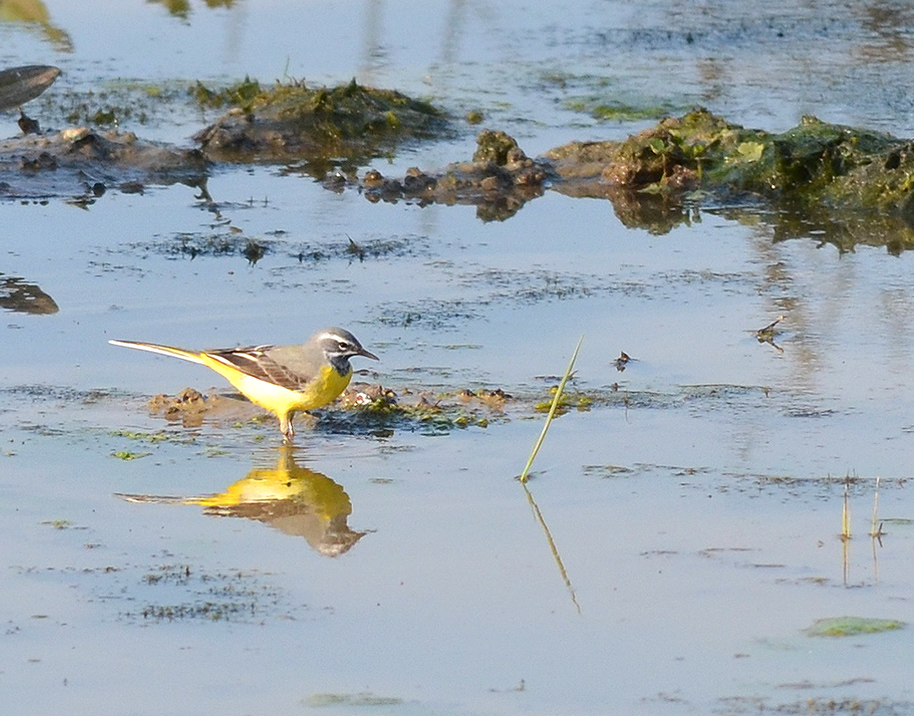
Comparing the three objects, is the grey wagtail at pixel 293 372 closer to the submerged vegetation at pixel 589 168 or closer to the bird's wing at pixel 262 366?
the bird's wing at pixel 262 366

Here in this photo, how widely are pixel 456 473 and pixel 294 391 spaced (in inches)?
35.1

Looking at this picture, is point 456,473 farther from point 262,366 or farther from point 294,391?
point 262,366

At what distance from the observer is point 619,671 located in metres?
5.71

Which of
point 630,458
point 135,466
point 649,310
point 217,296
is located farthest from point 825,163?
point 135,466

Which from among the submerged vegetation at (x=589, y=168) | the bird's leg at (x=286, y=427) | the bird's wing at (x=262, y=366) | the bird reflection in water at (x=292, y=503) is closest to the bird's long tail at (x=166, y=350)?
the bird's wing at (x=262, y=366)

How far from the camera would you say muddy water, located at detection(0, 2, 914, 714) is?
5742mm

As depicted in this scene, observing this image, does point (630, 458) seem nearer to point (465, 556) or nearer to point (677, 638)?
point (465, 556)

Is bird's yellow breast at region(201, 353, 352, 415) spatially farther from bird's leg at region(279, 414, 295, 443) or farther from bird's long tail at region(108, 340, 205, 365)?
bird's long tail at region(108, 340, 205, 365)

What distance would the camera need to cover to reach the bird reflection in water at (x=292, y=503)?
23.0 ft

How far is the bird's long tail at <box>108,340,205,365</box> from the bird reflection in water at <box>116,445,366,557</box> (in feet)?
3.40

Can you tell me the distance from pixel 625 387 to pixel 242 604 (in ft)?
9.98

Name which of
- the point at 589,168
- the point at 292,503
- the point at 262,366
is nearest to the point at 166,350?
the point at 262,366

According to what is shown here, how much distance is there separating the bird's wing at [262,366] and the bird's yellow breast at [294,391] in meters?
0.02

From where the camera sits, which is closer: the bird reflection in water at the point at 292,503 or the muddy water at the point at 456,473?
the muddy water at the point at 456,473
